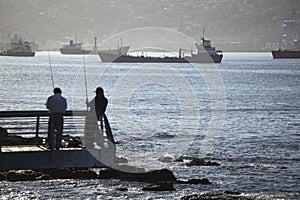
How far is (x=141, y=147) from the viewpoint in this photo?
4494 centimetres

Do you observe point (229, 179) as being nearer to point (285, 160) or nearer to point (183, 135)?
point (285, 160)

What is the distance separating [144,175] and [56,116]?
35.0ft

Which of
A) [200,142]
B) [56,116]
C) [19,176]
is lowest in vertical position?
[200,142]

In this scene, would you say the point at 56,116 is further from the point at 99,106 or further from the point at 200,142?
the point at 200,142

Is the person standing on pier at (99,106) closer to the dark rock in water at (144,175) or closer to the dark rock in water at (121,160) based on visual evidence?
the dark rock in water at (144,175)

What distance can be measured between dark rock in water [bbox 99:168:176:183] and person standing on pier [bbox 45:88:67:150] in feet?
32.4

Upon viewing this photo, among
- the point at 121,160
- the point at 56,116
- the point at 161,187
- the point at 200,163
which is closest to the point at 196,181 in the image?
the point at 161,187

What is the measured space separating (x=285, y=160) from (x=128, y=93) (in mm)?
66313

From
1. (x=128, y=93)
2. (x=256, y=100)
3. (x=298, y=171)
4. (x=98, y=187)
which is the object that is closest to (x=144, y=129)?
(x=298, y=171)

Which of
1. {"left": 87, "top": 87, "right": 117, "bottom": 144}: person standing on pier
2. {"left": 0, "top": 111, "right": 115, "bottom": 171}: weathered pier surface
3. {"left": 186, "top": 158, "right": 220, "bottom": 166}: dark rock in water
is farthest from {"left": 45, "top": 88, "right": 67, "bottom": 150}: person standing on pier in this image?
{"left": 186, "top": 158, "right": 220, "bottom": 166}: dark rock in water

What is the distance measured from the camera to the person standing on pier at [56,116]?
75.4 ft

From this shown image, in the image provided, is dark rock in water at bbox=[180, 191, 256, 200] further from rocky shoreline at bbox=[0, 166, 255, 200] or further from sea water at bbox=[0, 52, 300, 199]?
rocky shoreline at bbox=[0, 166, 255, 200]

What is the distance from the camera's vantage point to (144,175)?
33.2 meters

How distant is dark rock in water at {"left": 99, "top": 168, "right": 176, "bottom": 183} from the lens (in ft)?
108
